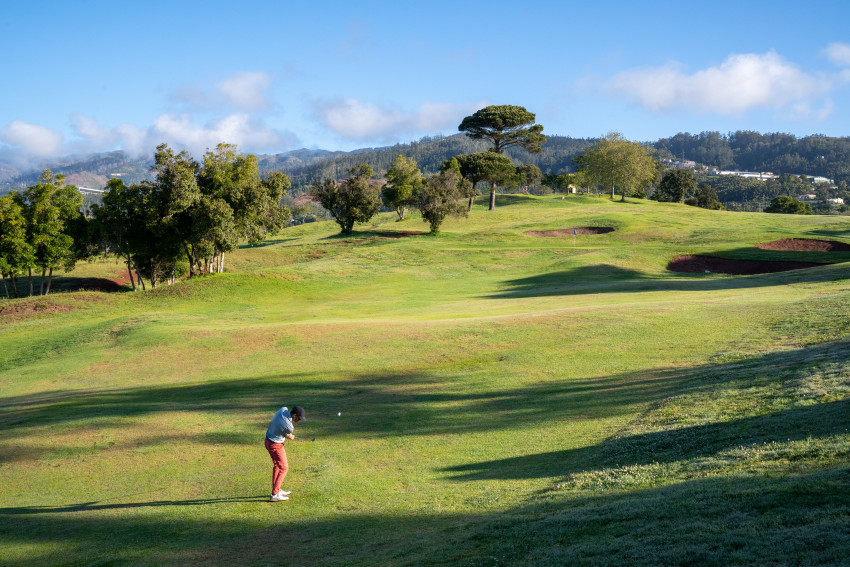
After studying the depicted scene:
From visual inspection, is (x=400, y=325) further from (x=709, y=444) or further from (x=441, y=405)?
(x=709, y=444)

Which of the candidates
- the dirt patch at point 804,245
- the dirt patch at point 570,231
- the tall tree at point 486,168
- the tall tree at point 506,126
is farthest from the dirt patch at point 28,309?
the tall tree at point 506,126

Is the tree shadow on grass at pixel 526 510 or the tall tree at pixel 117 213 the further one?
the tall tree at pixel 117 213

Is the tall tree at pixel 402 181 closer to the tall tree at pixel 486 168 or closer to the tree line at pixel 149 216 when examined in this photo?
the tall tree at pixel 486 168

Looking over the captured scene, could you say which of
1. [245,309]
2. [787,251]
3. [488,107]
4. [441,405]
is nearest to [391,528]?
[441,405]

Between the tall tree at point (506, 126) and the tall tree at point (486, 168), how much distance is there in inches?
438

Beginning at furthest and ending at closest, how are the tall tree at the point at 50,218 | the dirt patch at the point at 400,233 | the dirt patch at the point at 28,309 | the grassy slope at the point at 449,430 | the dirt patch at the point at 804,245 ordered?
the dirt patch at the point at 400,233 → the dirt patch at the point at 804,245 → the tall tree at the point at 50,218 → the dirt patch at the point at 28,309 → the grassy slope at the point at 449,430

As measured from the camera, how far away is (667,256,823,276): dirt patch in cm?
5406

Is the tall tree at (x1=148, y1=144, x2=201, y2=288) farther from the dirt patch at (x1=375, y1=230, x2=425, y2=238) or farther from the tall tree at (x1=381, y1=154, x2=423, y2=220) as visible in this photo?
the tall tree at (x1=381, y1=154, x2=423, y2=220)

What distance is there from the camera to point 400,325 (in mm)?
31375

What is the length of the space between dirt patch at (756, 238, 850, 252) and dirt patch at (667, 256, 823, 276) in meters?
6.94

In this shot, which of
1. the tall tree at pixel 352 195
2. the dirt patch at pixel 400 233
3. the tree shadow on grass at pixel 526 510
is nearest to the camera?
the tree shadow on grass at pixel 526 510

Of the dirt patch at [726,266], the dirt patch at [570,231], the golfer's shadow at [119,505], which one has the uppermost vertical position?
the dirt patch at [570,231]

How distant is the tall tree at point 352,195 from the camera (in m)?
87.9

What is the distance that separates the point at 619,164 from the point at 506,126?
829 inches
